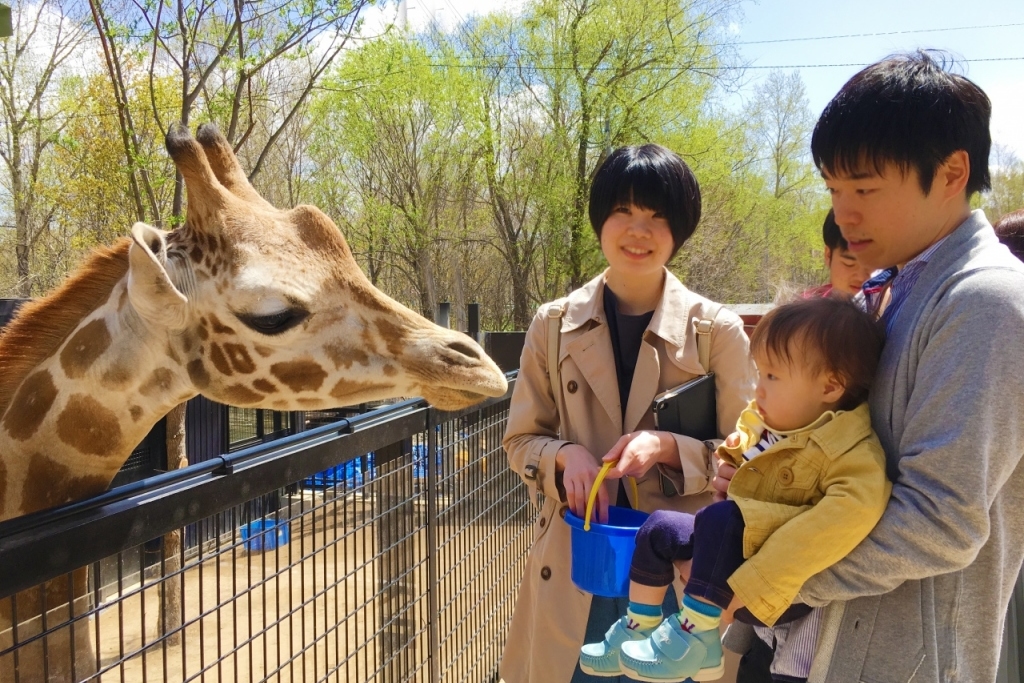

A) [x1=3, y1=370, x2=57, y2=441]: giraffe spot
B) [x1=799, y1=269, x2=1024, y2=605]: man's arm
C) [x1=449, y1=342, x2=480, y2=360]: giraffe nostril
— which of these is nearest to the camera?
[x1=799, y1=269, x2=1024, y2=605]: man's arm

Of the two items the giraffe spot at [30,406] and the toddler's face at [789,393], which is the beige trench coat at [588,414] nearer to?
the toddler's face at [789,393]

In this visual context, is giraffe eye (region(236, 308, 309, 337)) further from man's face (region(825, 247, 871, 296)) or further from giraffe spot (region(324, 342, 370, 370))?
man's face (region(825, 247, 871, 296))

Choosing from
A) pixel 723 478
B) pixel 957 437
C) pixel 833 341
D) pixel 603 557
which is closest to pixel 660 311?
pixel 723 478

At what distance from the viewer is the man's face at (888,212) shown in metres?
1.20

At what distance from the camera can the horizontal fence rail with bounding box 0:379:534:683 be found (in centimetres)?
138

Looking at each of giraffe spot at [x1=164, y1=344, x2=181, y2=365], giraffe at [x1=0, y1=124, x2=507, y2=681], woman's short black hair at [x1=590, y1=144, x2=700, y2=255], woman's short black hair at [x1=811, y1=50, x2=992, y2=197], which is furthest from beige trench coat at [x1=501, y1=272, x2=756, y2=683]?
giraffe spot at [x1=164, y1=344, x2=181, y2=365]

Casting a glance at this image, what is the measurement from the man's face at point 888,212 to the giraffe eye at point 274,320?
144 cm

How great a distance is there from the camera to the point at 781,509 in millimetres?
1214

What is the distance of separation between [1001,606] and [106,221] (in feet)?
49.7

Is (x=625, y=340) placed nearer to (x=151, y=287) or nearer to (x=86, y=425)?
(x=151, y=287)

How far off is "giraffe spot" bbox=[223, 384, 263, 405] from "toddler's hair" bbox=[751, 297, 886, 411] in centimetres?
148

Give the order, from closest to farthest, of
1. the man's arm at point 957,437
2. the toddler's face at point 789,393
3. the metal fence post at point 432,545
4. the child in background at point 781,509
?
the man's arm at point 957,437
the child in background at point 781,509
the toddler's face at point 789,393
the metal fence post at point 432,545

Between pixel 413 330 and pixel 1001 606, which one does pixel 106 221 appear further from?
pixel 1001 606

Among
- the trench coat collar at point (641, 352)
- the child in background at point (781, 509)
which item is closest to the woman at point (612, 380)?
the trench coat collar at point (641, 352)
